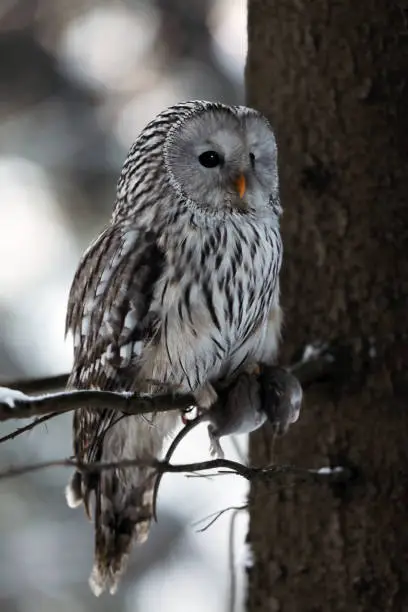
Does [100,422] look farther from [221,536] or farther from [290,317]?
[221,536]

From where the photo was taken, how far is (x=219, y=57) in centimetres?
561

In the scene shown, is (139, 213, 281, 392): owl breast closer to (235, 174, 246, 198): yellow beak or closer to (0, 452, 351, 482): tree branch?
(235, 174, 246, 198): yellow beak

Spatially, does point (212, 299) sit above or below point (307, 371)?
above

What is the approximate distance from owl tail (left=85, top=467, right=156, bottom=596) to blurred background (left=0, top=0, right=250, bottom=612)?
2711 millimetres

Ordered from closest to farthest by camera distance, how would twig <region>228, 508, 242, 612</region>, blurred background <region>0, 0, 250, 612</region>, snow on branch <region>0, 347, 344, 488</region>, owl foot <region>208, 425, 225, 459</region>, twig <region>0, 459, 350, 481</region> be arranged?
twig <region>0, 459, 350, 481</region> < snow on branch <region>0, 347, 344, 488</region> < twig <region>228, 508, 242, 612</region> < owl foot <region>208, 425, 225, 459</region> < blurred background <region>0, 0, 250, 612</region>

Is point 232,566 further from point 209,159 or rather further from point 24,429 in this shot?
point 209,159

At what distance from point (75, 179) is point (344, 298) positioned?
10.7ft

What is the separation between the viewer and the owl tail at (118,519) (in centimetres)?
259

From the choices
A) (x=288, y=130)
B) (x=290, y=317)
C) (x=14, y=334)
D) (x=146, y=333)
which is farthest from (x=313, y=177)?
(x=14, y=334)

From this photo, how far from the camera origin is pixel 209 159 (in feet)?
8.11

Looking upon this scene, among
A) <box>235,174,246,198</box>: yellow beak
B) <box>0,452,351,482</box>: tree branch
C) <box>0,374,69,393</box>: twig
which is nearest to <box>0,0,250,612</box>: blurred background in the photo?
<box>0,374,69,393</box>: twig

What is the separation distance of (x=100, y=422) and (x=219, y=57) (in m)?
3.49

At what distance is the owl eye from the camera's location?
246 cm

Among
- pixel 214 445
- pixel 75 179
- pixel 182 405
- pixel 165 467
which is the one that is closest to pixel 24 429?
pixel 165 467
